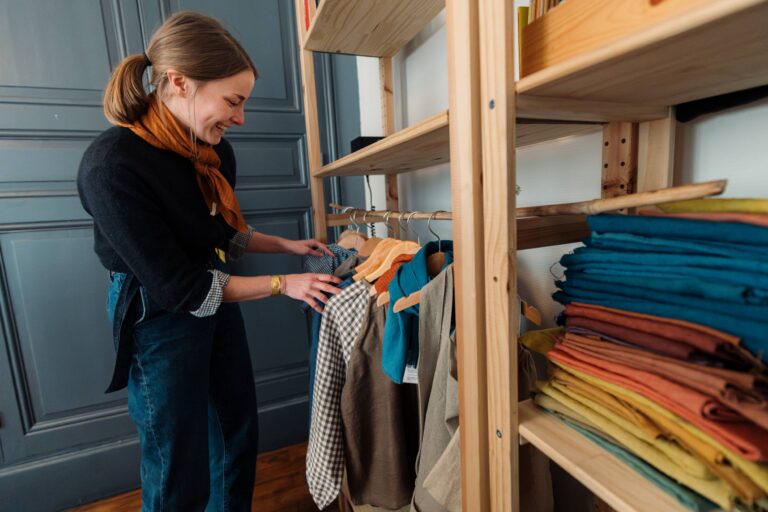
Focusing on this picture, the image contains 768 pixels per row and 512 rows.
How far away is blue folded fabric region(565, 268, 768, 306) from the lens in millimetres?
366

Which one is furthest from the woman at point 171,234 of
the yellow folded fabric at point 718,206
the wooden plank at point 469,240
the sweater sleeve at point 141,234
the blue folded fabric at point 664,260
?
the yellow folded fabric at point 718,206

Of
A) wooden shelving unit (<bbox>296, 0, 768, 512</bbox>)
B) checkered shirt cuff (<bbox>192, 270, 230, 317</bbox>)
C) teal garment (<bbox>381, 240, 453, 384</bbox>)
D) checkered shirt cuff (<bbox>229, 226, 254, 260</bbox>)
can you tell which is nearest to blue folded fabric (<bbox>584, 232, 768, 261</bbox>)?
wooden shelving unit (<bbox>296, 0, 768, 512</bbox>)

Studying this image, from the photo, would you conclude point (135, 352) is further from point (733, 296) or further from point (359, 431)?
point (733, 296)

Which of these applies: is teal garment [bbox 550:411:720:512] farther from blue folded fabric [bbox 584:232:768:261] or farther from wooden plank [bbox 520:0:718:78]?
wooden plank [bbox 520:0:718:78]

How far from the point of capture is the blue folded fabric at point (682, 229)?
37 cm

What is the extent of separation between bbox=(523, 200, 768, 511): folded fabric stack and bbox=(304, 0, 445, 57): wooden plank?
2.75ft

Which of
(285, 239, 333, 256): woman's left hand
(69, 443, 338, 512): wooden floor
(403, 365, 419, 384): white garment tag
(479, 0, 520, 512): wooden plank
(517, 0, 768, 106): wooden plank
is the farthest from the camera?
(69, 443, 338, 512): wooden floor

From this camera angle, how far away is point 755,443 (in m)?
0.34

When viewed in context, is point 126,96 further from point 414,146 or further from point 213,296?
point 414,146

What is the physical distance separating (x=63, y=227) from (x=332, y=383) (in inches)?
52.1

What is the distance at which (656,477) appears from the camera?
40 cm

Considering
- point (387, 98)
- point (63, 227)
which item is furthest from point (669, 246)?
point (63, 227)

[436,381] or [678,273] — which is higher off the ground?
[678,273]

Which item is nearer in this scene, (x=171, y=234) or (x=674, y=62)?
(x=674, y=62)
